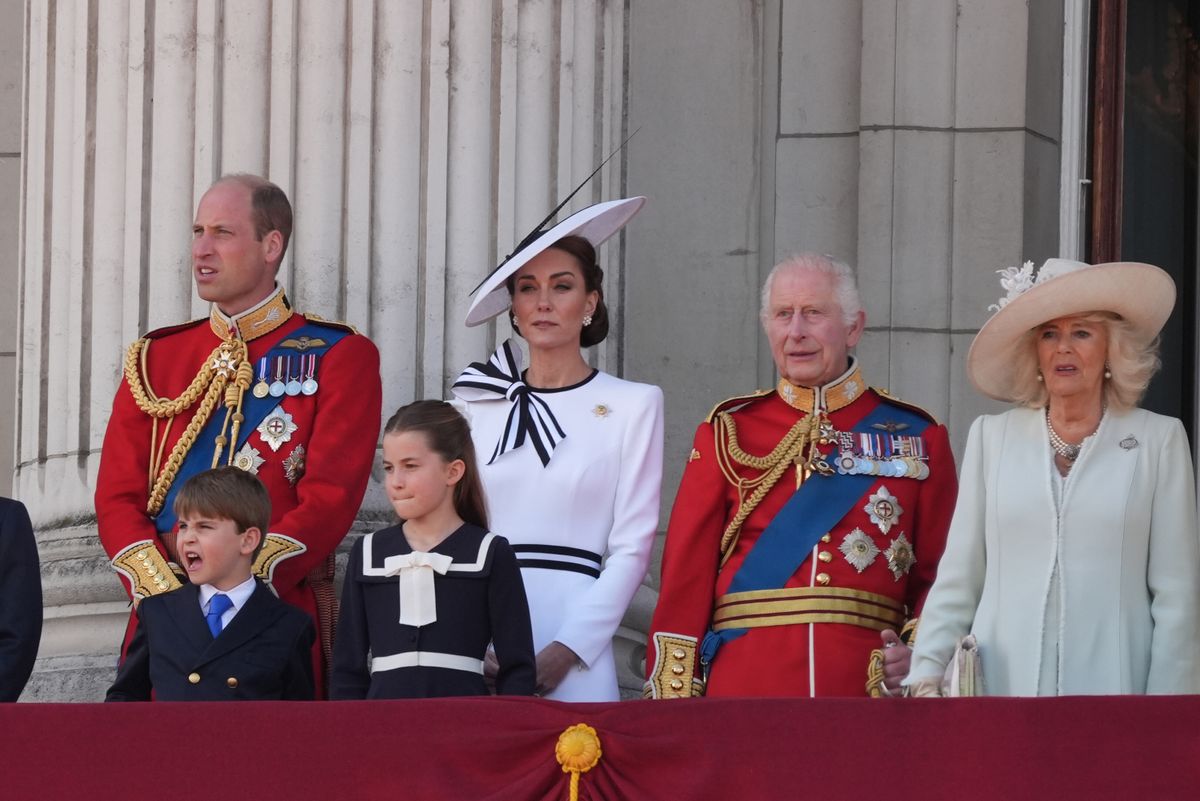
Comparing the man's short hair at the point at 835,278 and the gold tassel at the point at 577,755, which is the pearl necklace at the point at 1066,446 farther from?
the gold tassel at the point at 577,755

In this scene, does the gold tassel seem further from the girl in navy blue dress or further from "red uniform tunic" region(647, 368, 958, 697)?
"red uniform tunic" region(647, 368, 958, 697)

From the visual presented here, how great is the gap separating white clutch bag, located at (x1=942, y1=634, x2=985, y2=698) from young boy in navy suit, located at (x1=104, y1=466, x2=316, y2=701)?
1.36 m

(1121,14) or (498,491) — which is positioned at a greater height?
(1121,14)

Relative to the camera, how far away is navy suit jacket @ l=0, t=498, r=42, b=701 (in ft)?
17.8

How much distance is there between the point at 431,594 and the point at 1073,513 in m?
1.29

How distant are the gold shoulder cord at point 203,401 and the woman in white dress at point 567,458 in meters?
0.52

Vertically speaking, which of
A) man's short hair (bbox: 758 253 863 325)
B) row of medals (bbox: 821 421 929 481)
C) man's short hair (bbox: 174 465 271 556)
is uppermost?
man's short hair (bbox: 758 253 863 325)

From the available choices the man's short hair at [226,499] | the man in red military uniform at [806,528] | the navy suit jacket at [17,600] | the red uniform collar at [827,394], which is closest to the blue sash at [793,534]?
the man in red military uniform at [806,528]

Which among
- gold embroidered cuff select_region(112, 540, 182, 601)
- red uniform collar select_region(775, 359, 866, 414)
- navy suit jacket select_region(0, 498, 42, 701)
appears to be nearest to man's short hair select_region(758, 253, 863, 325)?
red uniform collar select_region(775, 359, 866, 414)

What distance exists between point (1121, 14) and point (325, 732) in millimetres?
4408

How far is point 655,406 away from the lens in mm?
5855

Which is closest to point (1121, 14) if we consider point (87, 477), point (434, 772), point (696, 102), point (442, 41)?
point (696, 102)

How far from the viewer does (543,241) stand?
5.93 meters

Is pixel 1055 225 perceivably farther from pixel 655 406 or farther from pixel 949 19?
pixel 655 406
